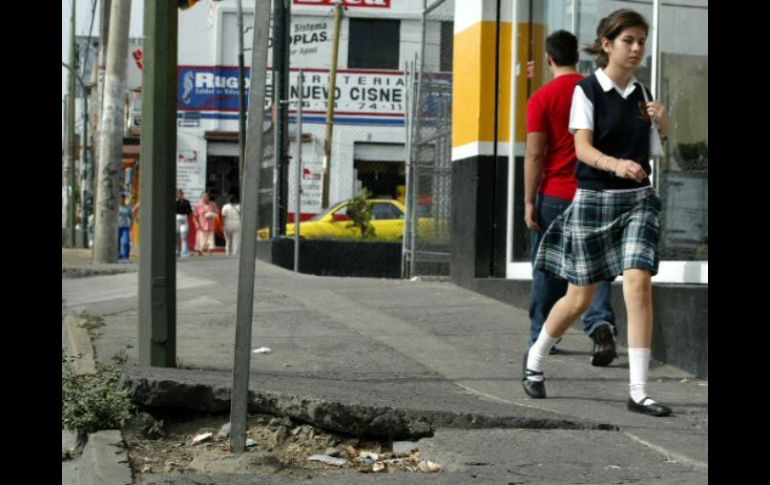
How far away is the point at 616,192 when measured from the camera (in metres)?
5.81

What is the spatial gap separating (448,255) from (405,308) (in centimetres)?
269

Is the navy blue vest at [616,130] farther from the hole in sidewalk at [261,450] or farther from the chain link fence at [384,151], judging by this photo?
the chain link fence at [384,151]

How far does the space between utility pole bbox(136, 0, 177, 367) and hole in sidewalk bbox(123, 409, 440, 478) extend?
68 centimetres

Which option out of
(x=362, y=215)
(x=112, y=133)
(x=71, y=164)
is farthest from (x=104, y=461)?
(x=71, y=164)

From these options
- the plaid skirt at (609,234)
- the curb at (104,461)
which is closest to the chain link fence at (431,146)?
the plaid skirt at (609,234)

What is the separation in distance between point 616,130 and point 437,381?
1.56 meters

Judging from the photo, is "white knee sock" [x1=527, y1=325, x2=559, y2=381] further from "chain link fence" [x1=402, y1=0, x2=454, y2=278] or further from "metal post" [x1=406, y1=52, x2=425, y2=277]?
"metal post" [x1=406, y1=52, x2=425, y2=277]

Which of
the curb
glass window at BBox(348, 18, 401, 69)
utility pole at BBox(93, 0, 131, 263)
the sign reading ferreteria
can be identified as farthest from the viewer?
glass window at BBox(348, 18, 401, 69)

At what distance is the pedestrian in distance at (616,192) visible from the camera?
18.7 feet

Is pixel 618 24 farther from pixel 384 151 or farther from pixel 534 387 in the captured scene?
pixel 384 151

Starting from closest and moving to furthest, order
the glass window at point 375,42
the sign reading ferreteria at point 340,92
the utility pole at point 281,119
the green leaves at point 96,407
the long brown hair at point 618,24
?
the green leaves at point 96,407
the long brown hair at point 618,24
the utility pole at point 281,119
the sign reading ferreteria at point 340,92
the glass window at point 375,42

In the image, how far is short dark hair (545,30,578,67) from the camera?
7156 mm

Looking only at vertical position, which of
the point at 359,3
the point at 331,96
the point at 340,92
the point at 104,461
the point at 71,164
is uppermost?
the point at 359,3

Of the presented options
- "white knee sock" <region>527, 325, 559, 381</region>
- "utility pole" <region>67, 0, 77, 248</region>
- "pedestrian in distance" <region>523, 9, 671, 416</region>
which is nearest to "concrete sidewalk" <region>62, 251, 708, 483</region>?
"white knee sock" <region>527, 325, 559, 381</region>
